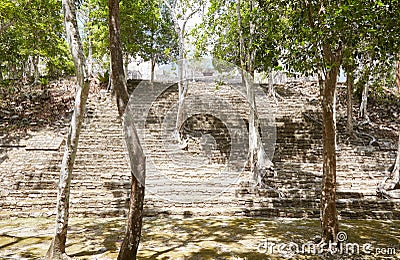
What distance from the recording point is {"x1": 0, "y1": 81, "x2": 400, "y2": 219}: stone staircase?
24.6ft

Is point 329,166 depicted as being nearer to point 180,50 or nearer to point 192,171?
point 192,171

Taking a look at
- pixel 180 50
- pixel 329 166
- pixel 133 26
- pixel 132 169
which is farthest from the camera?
pixel 133 26

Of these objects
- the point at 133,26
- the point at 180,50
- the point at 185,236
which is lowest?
the point at 185,236

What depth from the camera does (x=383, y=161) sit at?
35.8 feet

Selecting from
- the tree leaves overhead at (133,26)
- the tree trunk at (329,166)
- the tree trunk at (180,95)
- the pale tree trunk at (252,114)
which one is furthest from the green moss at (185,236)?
→ the tree leaves overhead at (133,26)

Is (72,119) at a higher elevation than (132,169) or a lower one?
higher

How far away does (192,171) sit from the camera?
10.2 m

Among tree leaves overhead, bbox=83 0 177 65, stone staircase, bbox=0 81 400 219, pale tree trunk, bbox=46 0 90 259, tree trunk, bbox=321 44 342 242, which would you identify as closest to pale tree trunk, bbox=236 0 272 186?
stone staircase, bbox=0 81 400 219

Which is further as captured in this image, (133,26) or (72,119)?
(133,26)

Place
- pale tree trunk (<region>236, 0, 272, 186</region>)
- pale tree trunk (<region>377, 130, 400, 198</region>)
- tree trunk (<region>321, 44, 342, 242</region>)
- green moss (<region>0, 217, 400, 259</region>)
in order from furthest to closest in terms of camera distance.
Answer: pale tree trunk (<region>236, 0, 272, 186</region>), pale tree trunk (<region>377, 130, 400, 198</region>), tree trunk (<region>321, 44, 342, 242</region>), green moss (<region>0, 217, 400, 259</region>)

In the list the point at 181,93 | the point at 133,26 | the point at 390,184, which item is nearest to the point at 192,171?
the point at 181,93

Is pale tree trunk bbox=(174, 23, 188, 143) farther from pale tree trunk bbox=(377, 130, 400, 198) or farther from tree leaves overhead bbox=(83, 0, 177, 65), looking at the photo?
pale tree trunk bbox=(377, 130, 400, 198)

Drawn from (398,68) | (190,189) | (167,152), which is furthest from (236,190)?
(398,68)

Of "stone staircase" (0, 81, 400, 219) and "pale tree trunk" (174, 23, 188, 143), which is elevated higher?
"pale tree trunk" (174, 23, 188, 143)
